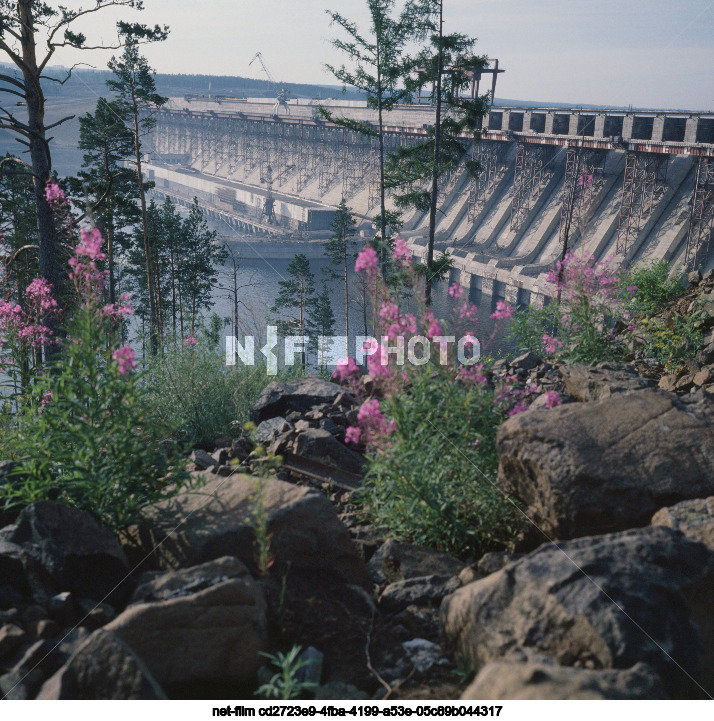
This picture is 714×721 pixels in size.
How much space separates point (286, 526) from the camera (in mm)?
4242

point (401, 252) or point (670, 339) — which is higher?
point (401, 252)

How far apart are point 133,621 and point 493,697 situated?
Answer: 5.59 ft

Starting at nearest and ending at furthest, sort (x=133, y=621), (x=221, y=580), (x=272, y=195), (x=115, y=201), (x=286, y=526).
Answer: (x=133, y=621) → (x=221, y=580) → (x=286, y=526) → (x=115, y=201) → (x=272, y=195)

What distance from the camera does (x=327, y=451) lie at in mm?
6938

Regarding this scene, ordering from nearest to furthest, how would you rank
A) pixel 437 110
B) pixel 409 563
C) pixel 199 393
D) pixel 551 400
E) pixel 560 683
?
pixel 560 683 < pixel 409 563 < pixel 551 400 < pixel 199 393 < pixel 437 110

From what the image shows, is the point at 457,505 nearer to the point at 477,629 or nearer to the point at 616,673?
the point at 477,629

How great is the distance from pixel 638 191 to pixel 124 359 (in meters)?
51.2

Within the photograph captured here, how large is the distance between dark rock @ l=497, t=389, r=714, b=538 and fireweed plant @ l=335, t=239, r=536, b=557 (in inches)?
10.6

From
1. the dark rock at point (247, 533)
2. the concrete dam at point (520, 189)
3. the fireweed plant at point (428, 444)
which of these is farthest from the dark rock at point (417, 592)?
the concrete dam at point (520, 189)

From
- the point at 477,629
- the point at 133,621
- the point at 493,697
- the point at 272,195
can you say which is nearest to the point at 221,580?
the point at 133,621

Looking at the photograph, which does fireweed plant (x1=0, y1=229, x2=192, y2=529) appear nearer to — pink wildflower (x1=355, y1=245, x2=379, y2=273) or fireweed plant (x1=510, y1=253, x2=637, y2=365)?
pink wildflower (x1=355, y1=245, x2=379, y2=273)

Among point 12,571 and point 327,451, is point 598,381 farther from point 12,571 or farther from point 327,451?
point 12,571

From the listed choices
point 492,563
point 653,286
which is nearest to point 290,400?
point 492,563

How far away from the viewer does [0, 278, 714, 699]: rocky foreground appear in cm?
290
